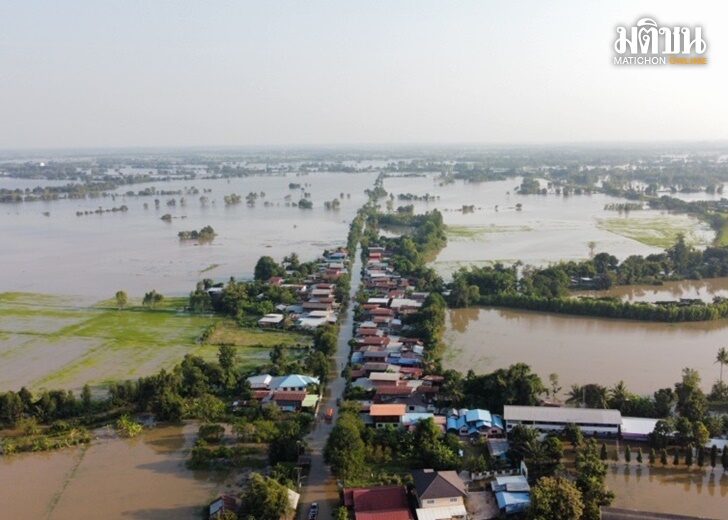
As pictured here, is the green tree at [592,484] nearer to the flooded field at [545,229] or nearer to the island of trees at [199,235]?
the flooded field at [545,229]

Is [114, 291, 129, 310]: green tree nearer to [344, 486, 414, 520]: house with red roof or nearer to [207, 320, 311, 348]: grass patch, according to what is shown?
[207, 320, 311, 348]: grass patch

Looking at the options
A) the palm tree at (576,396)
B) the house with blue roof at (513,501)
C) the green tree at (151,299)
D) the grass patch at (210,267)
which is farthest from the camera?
the grass patch at (210,267)

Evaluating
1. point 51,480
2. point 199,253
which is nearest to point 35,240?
point 199,253

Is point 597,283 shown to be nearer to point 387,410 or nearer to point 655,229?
point 387,410

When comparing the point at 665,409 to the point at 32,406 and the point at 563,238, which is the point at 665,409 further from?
the point at 563,238

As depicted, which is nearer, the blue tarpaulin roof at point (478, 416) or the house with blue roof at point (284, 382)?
the blue tarpaulin roof at point (478, 416)

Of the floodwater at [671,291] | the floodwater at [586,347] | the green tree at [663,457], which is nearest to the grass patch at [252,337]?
the floodwater at [586,347]
